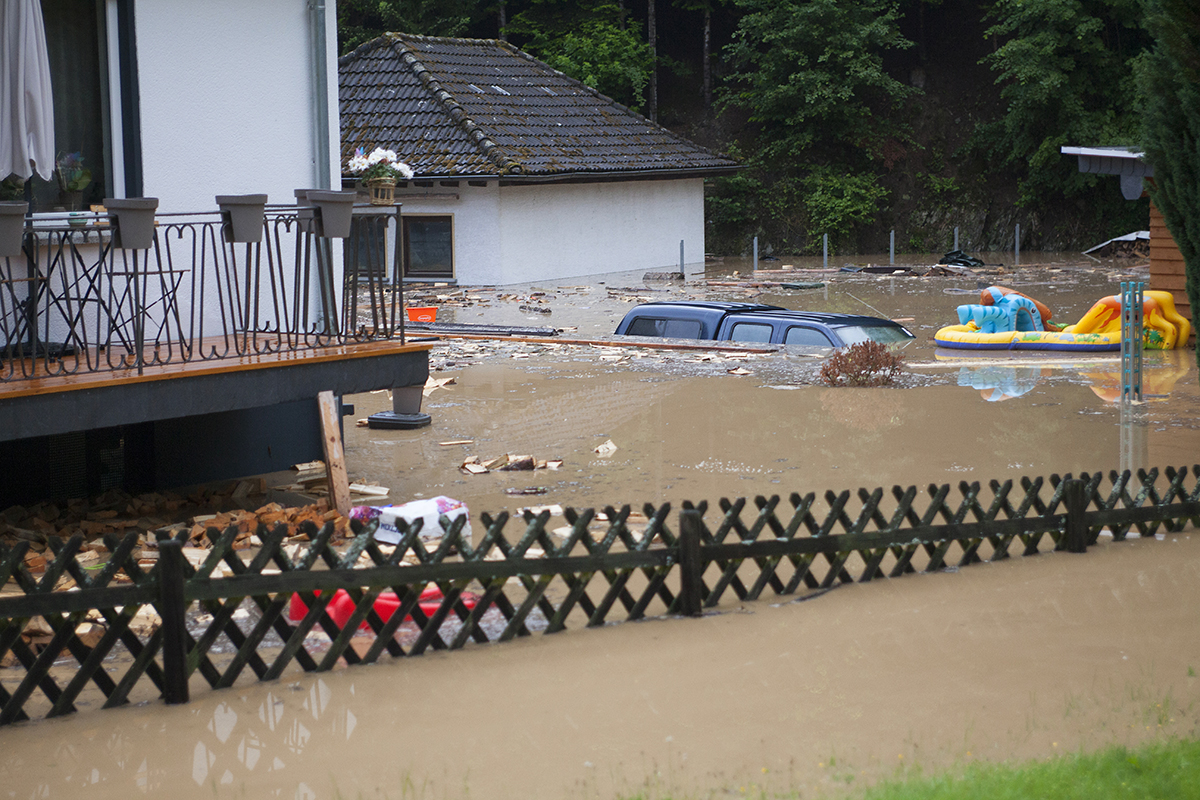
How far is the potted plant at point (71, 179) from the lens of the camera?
9.30 m

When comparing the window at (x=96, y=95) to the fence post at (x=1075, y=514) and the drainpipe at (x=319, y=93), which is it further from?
the fence post at (x=1075, y=514)

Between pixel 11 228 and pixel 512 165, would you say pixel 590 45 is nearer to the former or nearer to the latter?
pixel 512 165

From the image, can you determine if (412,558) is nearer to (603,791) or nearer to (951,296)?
(603,791)

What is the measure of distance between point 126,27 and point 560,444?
5.24m

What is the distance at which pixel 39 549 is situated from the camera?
8391mm

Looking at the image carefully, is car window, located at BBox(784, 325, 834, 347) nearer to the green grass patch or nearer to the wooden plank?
the wooden plank

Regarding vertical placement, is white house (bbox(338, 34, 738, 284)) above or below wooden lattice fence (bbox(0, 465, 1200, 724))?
above

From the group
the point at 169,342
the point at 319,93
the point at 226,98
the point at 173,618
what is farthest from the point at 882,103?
the point at 173,618

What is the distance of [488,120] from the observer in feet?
105

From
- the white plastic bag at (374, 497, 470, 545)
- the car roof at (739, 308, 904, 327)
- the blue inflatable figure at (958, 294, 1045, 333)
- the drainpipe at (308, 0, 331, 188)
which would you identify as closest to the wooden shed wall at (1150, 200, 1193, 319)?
the blue inflatable figure at (958, 294, 1045, 333)

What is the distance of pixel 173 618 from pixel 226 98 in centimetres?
588

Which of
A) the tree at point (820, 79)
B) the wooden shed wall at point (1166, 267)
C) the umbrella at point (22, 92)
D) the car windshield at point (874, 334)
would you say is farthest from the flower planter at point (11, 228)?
the tree at point (820, 79)

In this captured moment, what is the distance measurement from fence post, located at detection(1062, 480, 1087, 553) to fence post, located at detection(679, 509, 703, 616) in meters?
2.56

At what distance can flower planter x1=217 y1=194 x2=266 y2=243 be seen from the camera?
27.8 feet
